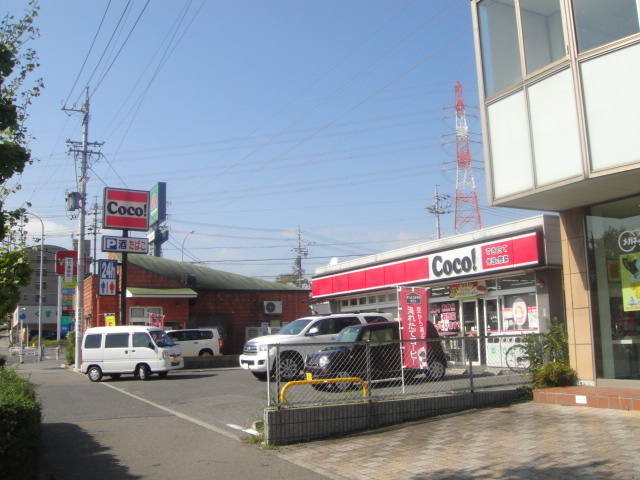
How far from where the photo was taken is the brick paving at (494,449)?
686 cm

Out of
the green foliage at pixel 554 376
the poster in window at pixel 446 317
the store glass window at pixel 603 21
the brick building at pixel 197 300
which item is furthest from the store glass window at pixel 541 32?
the brick building at pixel 197 300

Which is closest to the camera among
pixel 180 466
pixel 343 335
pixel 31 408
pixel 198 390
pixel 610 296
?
pixel 31 408

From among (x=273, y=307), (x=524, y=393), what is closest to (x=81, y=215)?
(x=273, y=307)

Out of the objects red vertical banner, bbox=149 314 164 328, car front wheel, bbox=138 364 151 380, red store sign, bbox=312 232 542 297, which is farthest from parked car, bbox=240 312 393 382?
red vertical banner, bbox=149 314 164 328

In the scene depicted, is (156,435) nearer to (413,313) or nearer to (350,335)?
(413,313)

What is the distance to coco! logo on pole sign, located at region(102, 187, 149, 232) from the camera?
30.0 metres

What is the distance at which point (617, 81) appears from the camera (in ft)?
30.6

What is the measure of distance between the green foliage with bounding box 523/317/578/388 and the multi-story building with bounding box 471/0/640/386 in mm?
287

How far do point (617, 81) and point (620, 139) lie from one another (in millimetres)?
943

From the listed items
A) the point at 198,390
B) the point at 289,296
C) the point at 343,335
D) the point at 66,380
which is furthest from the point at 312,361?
the point at 289,296

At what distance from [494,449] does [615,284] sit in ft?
16.8

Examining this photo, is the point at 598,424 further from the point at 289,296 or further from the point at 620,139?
the point at 289,296

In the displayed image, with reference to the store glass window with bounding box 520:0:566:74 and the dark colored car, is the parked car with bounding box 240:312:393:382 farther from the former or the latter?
the store glass window with bounding box 520:0:566:74

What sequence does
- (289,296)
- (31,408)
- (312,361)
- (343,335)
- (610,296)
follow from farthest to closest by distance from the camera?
(289,296)
(343,335)
(312,361)
(610,296)
(31,408)
